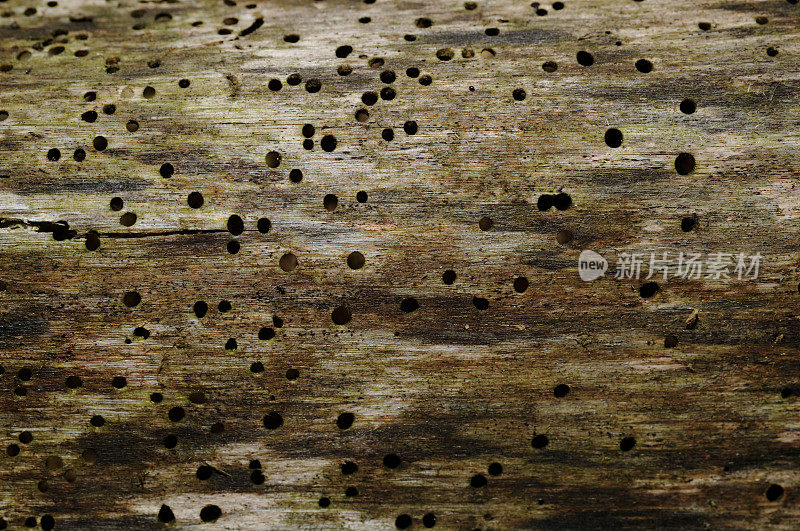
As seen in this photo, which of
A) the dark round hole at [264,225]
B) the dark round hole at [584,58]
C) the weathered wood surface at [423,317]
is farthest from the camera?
the dark round hole at [584,58]

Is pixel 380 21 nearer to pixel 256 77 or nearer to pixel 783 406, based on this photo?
pixel 256 77

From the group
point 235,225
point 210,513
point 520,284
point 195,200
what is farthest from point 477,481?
point 195,200

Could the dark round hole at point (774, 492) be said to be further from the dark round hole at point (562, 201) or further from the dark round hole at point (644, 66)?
the dark round hole at point (644, 66)

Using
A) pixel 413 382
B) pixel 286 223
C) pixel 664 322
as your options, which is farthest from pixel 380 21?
pixel 664 322

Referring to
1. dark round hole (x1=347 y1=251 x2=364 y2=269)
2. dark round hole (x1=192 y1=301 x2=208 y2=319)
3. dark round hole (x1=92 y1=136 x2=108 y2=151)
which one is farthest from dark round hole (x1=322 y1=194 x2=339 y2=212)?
dark round hole (x1=92 y1=136 x2=108 y2=151)

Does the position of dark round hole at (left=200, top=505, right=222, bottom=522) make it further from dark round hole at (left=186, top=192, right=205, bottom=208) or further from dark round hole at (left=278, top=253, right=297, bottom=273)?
dark round hole at (left=186, top=192, right=205, bottom=208)

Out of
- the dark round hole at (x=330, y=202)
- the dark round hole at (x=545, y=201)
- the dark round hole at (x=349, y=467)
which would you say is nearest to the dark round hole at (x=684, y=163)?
the dark round hole at (x=545, y=201)
